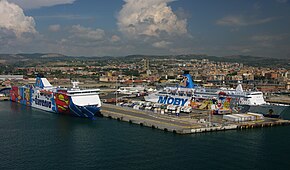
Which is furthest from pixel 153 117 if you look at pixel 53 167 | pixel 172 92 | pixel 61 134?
pixel 53 167

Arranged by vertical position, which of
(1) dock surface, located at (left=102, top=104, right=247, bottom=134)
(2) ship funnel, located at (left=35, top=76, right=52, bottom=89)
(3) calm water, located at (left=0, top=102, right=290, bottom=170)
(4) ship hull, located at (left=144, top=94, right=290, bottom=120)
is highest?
(2) ship funnel, located at (left=35, top=76, right=52, bottom=89)

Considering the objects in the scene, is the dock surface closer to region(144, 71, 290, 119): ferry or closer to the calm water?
the calm water

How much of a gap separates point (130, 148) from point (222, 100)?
635 inches

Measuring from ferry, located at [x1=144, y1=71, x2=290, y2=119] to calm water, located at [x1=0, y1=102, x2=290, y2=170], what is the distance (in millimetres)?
4862

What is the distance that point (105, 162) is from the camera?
657 inches

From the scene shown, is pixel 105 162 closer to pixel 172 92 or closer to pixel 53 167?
pixel 53 167

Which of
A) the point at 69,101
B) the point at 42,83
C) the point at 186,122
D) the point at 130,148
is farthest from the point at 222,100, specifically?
the point at 42,83

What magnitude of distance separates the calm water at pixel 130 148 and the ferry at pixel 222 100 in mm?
4862

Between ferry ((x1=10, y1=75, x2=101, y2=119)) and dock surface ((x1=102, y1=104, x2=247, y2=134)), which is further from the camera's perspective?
ferry ((x1=10, y1=75, x2=101, y2=119))

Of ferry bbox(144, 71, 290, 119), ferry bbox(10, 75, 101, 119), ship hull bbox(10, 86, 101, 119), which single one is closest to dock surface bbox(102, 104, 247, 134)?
ferry bbox(10, 75, 101, 119)

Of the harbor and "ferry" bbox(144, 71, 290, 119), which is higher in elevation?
"ferry" bbox(144, 71, 290, 119)

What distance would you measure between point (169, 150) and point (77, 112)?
39.6 feet

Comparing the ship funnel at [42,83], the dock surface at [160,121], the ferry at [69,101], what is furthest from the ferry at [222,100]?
the ship funnel at [42,83]

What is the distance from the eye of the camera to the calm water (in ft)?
54.3
